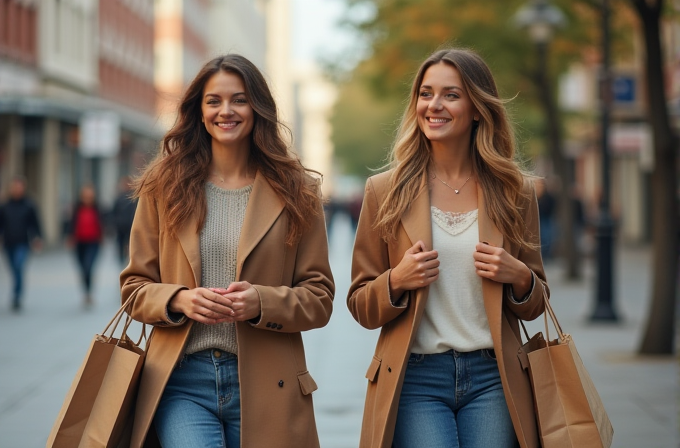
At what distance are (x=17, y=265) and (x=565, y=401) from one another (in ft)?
50.3

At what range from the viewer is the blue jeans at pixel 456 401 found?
4215mm

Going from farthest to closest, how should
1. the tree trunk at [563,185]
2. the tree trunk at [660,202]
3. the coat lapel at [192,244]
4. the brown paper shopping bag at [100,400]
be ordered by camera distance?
the tree trunk at [563,185] < the tree trunk at [660,202] < the coat lapel at [192,244] < the brown paper shopping bag at [100,400]

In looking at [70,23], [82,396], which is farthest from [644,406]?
[70,23]

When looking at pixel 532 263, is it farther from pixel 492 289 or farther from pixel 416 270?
pixel 416 270

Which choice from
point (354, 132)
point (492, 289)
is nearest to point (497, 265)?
point (492, 289)

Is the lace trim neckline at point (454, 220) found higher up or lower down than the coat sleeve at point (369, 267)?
higher up

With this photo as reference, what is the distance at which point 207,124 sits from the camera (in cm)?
449

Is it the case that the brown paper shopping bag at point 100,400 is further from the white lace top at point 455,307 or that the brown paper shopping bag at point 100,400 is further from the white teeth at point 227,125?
the white lace top at point 455,307

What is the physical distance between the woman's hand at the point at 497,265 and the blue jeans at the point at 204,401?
0.91m

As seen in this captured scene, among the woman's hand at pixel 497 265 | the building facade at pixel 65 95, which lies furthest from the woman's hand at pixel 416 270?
the building facade at pixel 65 95

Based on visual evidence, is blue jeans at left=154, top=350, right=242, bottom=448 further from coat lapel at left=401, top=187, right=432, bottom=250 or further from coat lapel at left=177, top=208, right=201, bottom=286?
coat lapel at left=401, top=187, right=432, bottom=250

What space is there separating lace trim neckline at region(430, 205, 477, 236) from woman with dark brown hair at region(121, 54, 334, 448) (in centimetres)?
43

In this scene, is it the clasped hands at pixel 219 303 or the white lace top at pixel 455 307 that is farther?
the white lace top at pixel 455 307

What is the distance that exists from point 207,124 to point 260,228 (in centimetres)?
44
